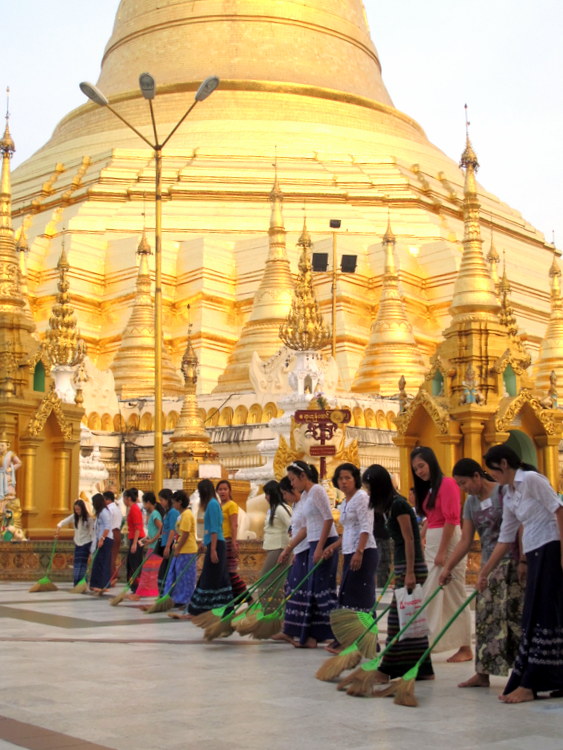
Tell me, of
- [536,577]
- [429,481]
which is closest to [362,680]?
[536,577]

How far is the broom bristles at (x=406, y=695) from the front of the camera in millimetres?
5973

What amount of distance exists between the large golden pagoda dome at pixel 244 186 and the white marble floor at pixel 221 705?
22935 millimetres

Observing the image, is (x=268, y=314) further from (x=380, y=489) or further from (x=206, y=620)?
(x=380, y=489)

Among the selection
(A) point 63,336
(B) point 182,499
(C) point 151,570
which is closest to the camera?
(B) point 182,499

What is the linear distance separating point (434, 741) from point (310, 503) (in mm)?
3592

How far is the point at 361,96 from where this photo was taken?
44.7 meters

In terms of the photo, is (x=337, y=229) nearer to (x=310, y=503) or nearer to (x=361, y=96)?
(x=361, y=96)

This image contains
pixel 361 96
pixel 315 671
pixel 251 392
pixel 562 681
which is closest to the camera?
pixel 562 681

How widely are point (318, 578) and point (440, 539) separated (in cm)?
131

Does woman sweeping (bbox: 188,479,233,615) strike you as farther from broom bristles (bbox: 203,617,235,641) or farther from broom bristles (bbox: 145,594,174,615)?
broom bristles (bbox: 203,617,235,641)

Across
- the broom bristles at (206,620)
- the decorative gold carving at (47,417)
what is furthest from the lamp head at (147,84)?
the broom bristles at (206,620)

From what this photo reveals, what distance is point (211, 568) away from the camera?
33.0ft

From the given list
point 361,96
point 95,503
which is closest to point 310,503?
point 95,503

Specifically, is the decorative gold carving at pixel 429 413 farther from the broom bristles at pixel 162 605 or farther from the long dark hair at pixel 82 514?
the broom bristles at pixel 162 605
